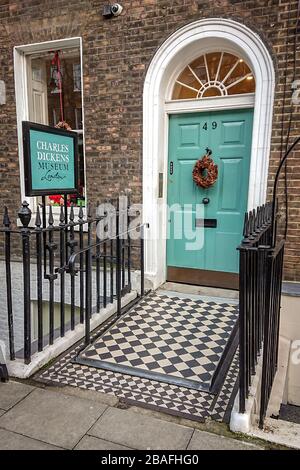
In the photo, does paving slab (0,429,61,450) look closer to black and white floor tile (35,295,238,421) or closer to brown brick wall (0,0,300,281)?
black and white floor tile (35,295,238,421)

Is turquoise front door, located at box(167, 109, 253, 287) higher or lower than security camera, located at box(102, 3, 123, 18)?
lower

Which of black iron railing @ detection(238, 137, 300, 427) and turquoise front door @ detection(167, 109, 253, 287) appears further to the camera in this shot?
turquoise front door @ detection(167, 109, 253, 287)

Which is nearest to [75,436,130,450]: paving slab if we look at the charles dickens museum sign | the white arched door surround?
the charles dickens museum sign

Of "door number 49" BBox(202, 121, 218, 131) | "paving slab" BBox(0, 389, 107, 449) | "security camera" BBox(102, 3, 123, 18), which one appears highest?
"security camera" BBox(102, 3, 123, 18)

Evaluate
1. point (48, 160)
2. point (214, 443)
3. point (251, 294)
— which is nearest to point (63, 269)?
point (48, 160)

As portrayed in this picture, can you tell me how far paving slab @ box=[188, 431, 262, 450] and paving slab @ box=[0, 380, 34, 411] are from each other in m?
1.21

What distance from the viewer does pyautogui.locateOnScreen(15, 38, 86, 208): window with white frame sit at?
5191 mm

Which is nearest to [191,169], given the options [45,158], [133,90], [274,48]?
[133,90]

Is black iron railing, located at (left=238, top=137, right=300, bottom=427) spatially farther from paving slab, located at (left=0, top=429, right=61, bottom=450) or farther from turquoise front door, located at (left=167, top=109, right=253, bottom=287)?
turquoise front door, located at (left=167, top=109, right=253, bottom=287)

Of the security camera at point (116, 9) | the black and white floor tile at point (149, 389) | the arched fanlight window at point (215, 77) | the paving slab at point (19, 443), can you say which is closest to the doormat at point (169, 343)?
the black and white floor tile at point (149, 389)

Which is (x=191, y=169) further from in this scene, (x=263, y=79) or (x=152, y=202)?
(x=263, y=79)

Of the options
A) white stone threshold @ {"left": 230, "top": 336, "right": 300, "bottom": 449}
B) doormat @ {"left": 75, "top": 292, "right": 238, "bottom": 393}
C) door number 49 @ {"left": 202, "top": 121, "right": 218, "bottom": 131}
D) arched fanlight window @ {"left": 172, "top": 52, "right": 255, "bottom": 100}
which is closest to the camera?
white stone threshold @ {"left": 230, "top": 336, "right": 300, "bottom": 449}

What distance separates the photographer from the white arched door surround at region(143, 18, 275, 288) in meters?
3.98

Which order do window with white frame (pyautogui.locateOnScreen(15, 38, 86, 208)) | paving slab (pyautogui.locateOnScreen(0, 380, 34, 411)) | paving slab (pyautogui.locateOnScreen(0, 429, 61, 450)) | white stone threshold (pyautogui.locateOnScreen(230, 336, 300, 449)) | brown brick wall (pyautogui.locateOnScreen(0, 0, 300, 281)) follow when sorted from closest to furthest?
paving slab (pyautogui.locateOnScreen(0, 429, 61, 450)) < white stone threshold (pyautogui.locateOnScreen(230, 336, 300, 449)) < paving slab (pyautogui.locateOnScreen(0, 380, 34, 411)) < brown brick wall (pyautogui.locateOnScreen(0, 0, 300, 281)) < window with white frame (pyautogui.locateOnScreen(15, 38, 86, 208))
